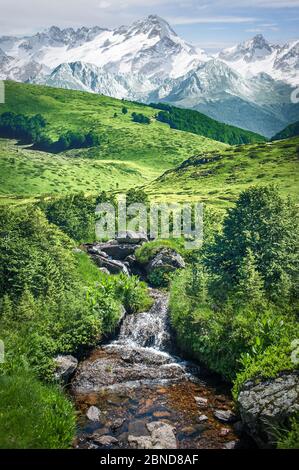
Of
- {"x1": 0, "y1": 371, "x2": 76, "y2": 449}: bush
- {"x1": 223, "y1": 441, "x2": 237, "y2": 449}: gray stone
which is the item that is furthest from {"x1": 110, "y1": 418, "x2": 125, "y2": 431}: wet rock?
{"x1": 223, "y1": 441, "x2": 237, "y2": 449}: gray stone

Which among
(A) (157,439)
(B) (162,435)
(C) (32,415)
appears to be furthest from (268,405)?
(C) (32,415)

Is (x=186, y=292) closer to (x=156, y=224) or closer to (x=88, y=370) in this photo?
(x=88, y=370)

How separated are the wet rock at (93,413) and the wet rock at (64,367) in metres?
3.05

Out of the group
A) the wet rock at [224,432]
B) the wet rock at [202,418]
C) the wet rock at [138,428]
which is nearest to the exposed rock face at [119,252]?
the wet rock at [138,428]

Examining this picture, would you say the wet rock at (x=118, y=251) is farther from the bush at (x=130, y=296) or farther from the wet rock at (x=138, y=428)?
the wet rock at (x=138, y=428)

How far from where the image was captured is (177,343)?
3619 cm

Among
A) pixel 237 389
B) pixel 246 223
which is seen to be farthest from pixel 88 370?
pixel 246 223

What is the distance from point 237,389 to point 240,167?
13861 cm

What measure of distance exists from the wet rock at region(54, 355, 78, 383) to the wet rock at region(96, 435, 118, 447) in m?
6.01

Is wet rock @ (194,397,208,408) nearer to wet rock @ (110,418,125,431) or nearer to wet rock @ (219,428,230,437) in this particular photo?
wet rock @ (219,428,230,437)

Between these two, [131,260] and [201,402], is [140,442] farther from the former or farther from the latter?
[131,260]

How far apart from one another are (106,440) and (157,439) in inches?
109

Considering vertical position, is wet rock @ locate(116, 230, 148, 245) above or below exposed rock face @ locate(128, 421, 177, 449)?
above

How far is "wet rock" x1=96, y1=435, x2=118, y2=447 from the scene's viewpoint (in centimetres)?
2377
